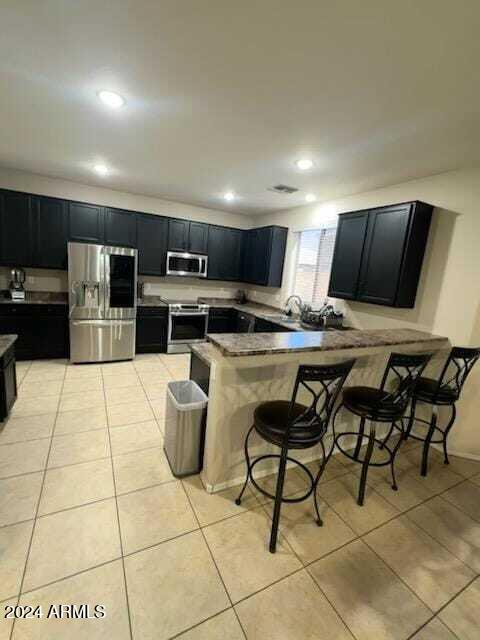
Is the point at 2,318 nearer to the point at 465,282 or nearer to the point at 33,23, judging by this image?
the point at 33,23

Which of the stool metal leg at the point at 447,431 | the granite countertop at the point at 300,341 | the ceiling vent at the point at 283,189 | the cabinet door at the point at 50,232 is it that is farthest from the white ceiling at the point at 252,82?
the stool metal leg at the point at 447,431

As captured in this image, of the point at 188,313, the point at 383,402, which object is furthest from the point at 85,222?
the point at 383,402

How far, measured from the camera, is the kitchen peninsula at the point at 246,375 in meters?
1.83

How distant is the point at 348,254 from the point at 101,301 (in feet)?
11.5

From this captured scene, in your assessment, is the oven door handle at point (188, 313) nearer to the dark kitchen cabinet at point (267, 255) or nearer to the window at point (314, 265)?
the dark kitchen cabinet at point (267, 255)

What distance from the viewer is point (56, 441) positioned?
2.48 metres

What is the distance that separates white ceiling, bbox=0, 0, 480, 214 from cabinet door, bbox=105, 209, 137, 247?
1453 millimetres

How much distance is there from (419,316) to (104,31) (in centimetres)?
336

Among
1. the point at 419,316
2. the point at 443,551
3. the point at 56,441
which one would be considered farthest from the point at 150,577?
the point at 419,316

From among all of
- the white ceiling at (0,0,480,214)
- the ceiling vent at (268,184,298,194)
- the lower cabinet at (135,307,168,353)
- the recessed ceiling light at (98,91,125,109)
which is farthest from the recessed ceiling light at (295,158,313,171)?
the lower cabinet at (135,307,168,353)

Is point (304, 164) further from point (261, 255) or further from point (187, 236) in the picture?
point (187, 236)

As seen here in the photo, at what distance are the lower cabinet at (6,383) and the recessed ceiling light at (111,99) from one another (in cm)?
230

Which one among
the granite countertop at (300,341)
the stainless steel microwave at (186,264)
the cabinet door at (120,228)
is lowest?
the granite countertop at (300,341)

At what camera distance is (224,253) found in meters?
5.55
